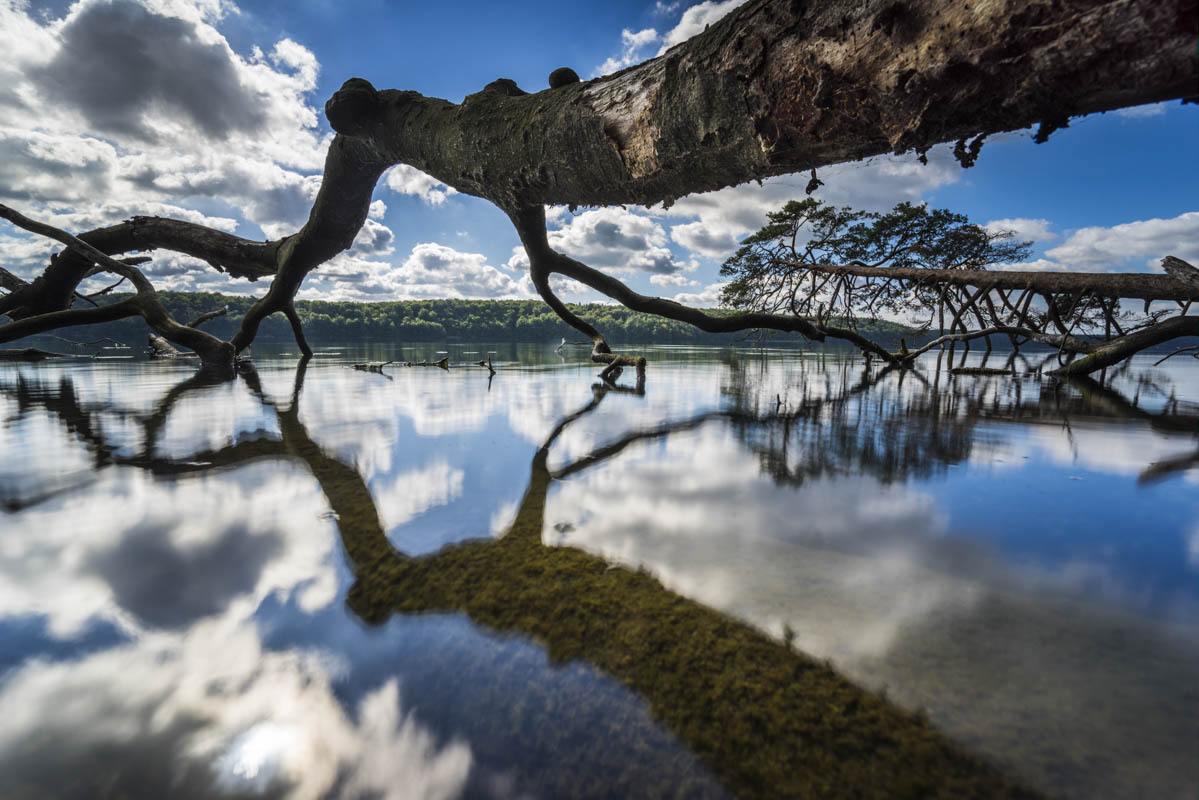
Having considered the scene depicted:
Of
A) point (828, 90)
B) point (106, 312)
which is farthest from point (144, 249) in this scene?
point (828, 90)

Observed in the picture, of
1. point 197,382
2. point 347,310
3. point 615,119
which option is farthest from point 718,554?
point 347,310

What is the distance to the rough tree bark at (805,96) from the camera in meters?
1.01

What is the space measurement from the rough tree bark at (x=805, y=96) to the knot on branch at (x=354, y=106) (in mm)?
679

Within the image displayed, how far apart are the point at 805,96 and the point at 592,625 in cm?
182

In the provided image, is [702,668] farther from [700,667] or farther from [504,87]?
[504,87]

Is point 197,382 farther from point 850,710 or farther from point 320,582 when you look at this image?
point 850,710

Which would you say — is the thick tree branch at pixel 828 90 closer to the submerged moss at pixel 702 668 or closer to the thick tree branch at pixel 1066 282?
the submerged moss at pixel 702 668

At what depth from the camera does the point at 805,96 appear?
147cm

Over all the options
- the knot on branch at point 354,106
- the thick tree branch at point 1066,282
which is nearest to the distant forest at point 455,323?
the thick tree branch at point 1066,282

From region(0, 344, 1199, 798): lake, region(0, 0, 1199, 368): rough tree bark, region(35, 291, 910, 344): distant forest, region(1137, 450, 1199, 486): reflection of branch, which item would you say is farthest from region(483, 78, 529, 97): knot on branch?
region(35, 291, 910, 344): distant forest

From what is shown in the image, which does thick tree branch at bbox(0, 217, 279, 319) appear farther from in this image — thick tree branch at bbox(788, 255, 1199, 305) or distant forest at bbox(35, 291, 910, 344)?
distant forest at bbox(35, 291, 910, 344)

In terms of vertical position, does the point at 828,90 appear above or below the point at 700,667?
above

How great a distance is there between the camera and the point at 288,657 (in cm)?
111

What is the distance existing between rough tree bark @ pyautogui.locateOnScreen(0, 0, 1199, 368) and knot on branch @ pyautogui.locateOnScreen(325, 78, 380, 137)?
68cm
